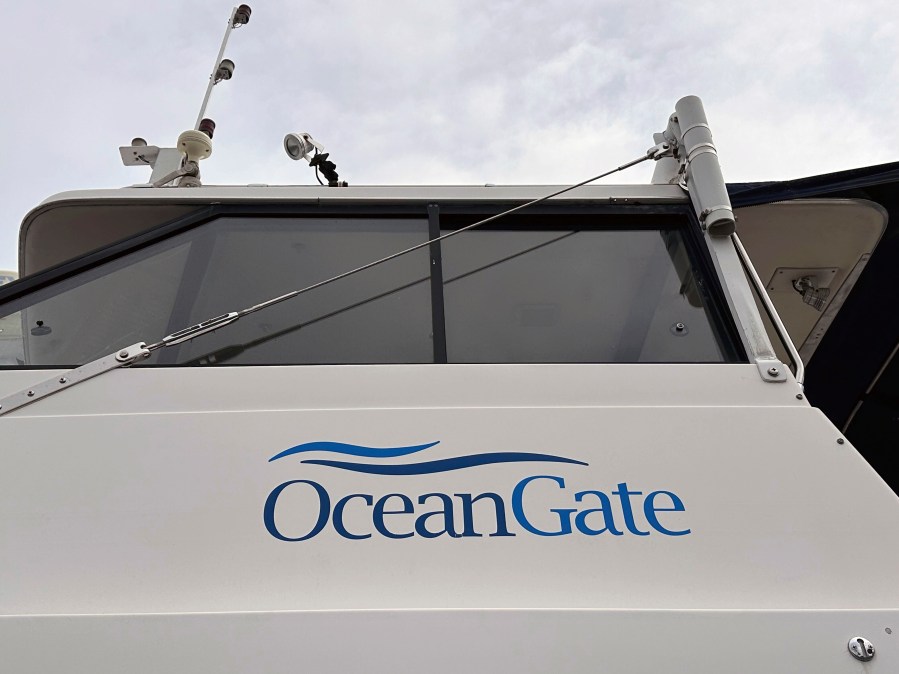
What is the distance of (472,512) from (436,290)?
75 centimetres

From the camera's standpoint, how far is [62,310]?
6.01ft

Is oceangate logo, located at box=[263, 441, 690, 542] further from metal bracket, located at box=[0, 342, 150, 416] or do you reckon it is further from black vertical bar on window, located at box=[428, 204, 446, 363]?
metal bracket, located at box=[0, 342, 150, 416]

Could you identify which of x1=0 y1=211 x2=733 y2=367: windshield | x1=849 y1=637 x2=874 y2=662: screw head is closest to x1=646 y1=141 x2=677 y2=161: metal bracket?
x1=0 y1=211 x2=733 y2=367: windshield

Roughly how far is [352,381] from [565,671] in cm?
83

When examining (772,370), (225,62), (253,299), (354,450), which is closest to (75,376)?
(253,299)

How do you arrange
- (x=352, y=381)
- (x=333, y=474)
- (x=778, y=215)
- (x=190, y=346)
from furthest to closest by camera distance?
(x=778, y=215) < (x=190, y=346) < (x=352, y=381) < (x=333, y=474)

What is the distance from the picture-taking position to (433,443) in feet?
4.63

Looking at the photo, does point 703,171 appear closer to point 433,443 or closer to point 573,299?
point 573,299

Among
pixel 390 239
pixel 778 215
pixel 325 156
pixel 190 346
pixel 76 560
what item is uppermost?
pixel 325 156

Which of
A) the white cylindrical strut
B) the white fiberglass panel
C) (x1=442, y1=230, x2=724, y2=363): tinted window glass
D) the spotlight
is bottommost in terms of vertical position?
the white fiberglass panel

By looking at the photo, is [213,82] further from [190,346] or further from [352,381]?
[352,381]

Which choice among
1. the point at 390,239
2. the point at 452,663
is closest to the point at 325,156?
the point at 390,239

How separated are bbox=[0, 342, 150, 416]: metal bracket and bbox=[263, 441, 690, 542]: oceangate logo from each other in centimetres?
61

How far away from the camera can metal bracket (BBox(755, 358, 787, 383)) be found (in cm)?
156
